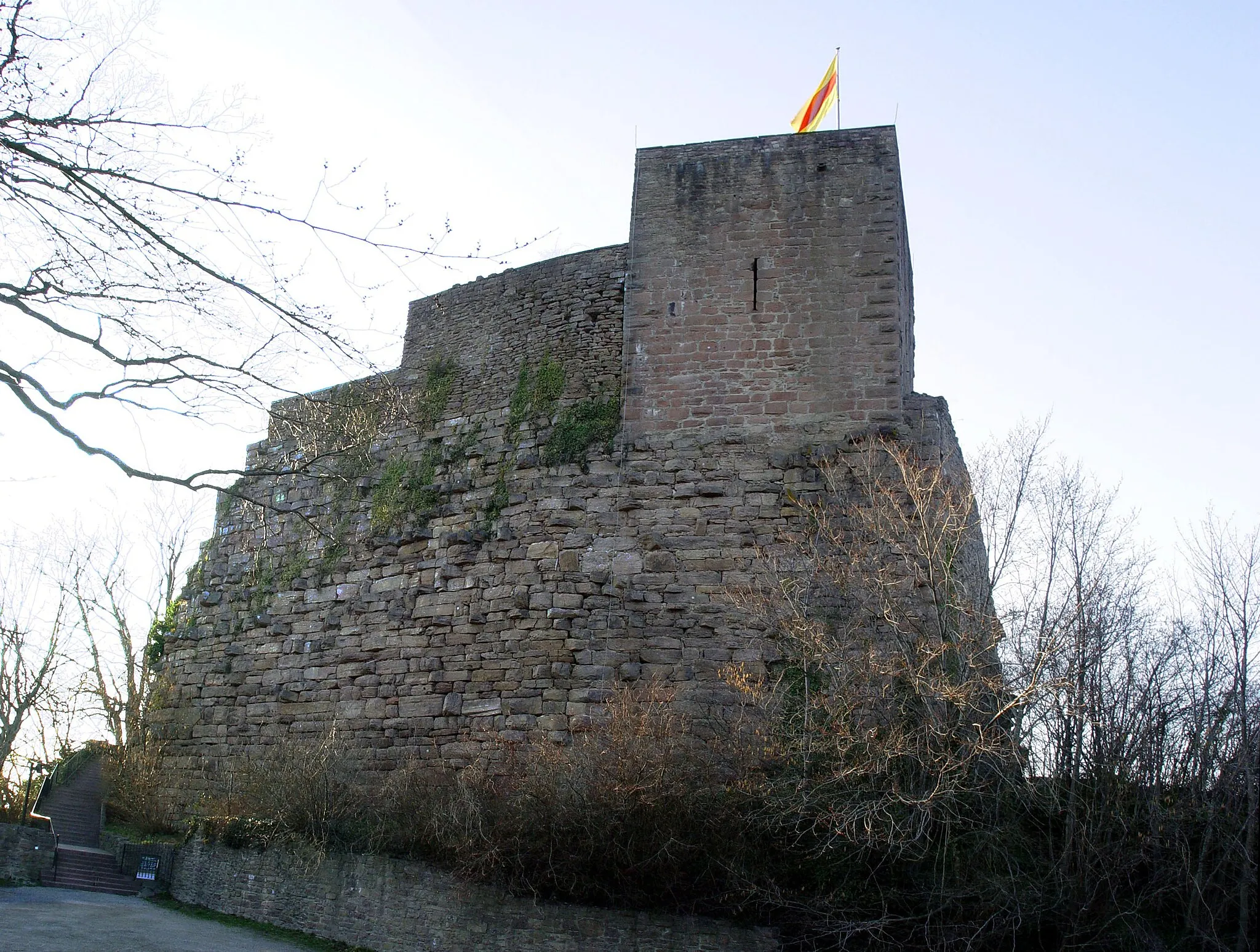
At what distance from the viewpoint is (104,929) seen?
1038cm

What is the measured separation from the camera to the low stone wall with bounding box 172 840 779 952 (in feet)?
29.7

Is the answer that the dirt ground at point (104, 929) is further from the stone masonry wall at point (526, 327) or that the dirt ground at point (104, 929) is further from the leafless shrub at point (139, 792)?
the stone masonry wall at point (526, 327)

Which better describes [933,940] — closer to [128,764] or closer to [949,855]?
[949,855]

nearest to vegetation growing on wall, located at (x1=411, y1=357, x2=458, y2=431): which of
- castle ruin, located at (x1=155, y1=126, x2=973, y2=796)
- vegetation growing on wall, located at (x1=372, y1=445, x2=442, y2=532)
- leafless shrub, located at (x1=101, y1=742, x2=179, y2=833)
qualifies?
castle ruin, located at (x1=155, y1=126, x2=973, y2=796)

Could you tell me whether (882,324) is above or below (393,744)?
above

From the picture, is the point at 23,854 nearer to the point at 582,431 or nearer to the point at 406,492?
the point at 406,492

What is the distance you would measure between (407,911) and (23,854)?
550 cm

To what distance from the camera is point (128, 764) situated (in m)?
14.8

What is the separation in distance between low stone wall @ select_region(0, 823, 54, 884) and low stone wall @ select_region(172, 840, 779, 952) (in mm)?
1724

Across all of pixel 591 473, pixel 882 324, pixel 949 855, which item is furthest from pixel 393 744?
pixel 882 324

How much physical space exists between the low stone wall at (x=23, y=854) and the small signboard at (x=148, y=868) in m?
0.97

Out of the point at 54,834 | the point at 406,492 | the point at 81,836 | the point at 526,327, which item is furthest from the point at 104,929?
the point at 526,327

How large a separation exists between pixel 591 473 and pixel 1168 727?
6.16 meters

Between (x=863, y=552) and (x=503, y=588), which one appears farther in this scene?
(x=503, y=588)
